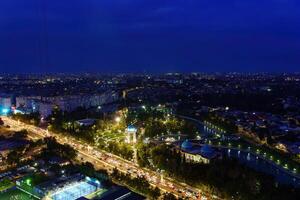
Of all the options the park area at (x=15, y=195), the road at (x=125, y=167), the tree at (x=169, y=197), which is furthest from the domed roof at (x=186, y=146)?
the park area at (x=15, y=195)

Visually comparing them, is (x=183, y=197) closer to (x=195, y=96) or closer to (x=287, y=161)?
(x=287, y=161)

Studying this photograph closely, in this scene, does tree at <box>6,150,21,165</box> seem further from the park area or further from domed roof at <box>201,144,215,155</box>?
domed roof at <box>201,144,215,155</box>

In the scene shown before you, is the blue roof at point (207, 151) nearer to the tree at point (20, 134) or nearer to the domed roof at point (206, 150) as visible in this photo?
the domed roof at point (206, 150)

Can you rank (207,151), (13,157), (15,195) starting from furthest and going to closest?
(207,151) → (13,157) → (15,195)

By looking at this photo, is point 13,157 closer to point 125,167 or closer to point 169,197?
point 125,167

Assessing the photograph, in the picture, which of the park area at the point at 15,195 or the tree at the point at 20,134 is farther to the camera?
the tree at the point at 20,134

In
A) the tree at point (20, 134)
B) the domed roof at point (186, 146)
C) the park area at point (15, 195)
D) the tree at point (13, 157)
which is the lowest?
the park area at point (15, 195)

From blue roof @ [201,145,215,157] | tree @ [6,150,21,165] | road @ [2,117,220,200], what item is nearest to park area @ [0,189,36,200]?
tree @ [6,150,21,165]

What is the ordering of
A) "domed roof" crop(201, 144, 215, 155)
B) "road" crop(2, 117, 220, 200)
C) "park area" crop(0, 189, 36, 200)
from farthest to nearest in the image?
1. "domed roof" crop(201, 144, 215, 155)
2. "road" crop(2, 117, 220, 200)
3. "park area" crop(0, 189, 36, 200)


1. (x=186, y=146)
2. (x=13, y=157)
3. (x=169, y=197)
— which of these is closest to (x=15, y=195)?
(x=13, y=157)

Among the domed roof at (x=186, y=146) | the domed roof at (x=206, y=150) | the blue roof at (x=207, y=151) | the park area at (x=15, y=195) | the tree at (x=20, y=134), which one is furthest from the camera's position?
the tree at (x=20, y=134)
